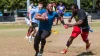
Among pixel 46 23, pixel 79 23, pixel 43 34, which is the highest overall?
pixel 46 23

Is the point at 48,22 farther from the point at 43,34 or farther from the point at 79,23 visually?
the point at 79,23

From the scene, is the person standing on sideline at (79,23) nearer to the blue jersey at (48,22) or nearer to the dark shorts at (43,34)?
the blue jersey at (48,22)

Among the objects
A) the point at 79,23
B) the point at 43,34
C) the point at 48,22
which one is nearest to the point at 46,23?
the point at 48,22

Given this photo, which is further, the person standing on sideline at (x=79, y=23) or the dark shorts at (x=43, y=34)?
the person standing on sideline at (x=79, y=23)

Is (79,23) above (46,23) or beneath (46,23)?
beneath

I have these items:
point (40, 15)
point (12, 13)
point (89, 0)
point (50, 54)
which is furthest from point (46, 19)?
point (89, 0)

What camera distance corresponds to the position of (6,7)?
102 feet

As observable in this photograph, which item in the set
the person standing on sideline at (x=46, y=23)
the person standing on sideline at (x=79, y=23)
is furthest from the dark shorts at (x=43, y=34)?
the person standing on sideline at (x=79, y=23)

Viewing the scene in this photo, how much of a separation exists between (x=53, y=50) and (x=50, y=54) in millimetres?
953

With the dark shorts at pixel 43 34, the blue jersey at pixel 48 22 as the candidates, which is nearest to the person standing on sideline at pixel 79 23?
the blue jersey at pixel 48 22

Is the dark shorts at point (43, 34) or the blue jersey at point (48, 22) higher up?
the blue jersey at point (48, 22)

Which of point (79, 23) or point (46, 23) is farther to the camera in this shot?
point (79, 23)

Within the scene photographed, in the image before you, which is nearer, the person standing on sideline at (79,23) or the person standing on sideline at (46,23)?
the person standing on sideline at (46,23)

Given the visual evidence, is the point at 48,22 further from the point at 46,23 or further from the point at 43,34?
the point at 43,34
